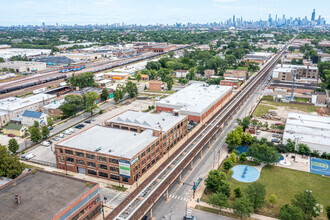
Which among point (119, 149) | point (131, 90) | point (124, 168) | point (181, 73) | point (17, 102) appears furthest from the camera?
point (181, 73)

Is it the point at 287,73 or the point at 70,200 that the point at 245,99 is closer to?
the point at 287,73

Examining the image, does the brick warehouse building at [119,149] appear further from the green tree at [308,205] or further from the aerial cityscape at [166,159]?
the green tree at [308,205]

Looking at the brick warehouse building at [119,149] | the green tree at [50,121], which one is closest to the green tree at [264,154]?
the brick warehouse building at [119,149]

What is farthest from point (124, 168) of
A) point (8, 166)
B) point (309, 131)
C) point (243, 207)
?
point (309, 131)

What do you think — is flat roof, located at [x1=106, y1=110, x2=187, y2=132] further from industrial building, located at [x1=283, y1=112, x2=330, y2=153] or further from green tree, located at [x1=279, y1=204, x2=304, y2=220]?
green tree, located at [x1=279, y1=204, x2=304, y2=220]

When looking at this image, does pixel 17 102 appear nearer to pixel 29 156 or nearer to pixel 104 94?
pixel 104 94

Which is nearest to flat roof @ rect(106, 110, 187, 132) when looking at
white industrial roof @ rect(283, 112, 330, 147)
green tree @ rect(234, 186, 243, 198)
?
green tree @ rect(234, 186, 243, 198)
